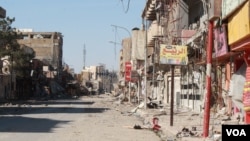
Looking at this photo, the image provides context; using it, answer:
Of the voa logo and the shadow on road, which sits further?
the shadow on road

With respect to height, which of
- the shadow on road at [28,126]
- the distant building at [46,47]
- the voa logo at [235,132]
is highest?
the distant building at [46,47]

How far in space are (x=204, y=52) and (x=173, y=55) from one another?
8807mm

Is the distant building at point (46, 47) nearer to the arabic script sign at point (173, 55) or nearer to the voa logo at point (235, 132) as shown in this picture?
the arabic script sign at point (173, 55)

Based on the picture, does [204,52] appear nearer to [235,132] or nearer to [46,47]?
[235,132]

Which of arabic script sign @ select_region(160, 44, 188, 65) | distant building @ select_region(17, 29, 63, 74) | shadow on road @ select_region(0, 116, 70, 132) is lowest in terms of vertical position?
shadow on road @ select_region(0, 116, 70, 132)

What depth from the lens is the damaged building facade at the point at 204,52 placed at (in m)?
15.6

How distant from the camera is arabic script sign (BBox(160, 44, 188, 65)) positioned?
20562 mm

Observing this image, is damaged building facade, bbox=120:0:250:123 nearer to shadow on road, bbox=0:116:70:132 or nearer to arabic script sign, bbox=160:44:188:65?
arabic script sign, bbox=160:44:188:65

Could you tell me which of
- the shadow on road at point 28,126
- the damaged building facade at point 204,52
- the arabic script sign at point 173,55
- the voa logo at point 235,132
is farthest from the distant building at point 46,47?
the voa logo at point 235,132

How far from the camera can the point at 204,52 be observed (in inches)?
1149

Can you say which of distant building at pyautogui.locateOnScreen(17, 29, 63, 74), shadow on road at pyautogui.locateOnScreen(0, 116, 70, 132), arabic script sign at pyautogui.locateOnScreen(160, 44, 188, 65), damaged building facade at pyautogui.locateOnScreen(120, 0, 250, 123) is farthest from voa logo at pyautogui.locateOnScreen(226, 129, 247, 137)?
distant building at pyautogui.locateOnScreen(17, 29, 63, 74)

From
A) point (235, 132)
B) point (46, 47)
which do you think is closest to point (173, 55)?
point (235, 132)

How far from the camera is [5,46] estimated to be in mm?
66125

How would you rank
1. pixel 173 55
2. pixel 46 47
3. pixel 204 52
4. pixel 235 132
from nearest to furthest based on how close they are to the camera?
pixel 235 132 < pixel 173 55 < pixel 204 52 < pixel 46 47
